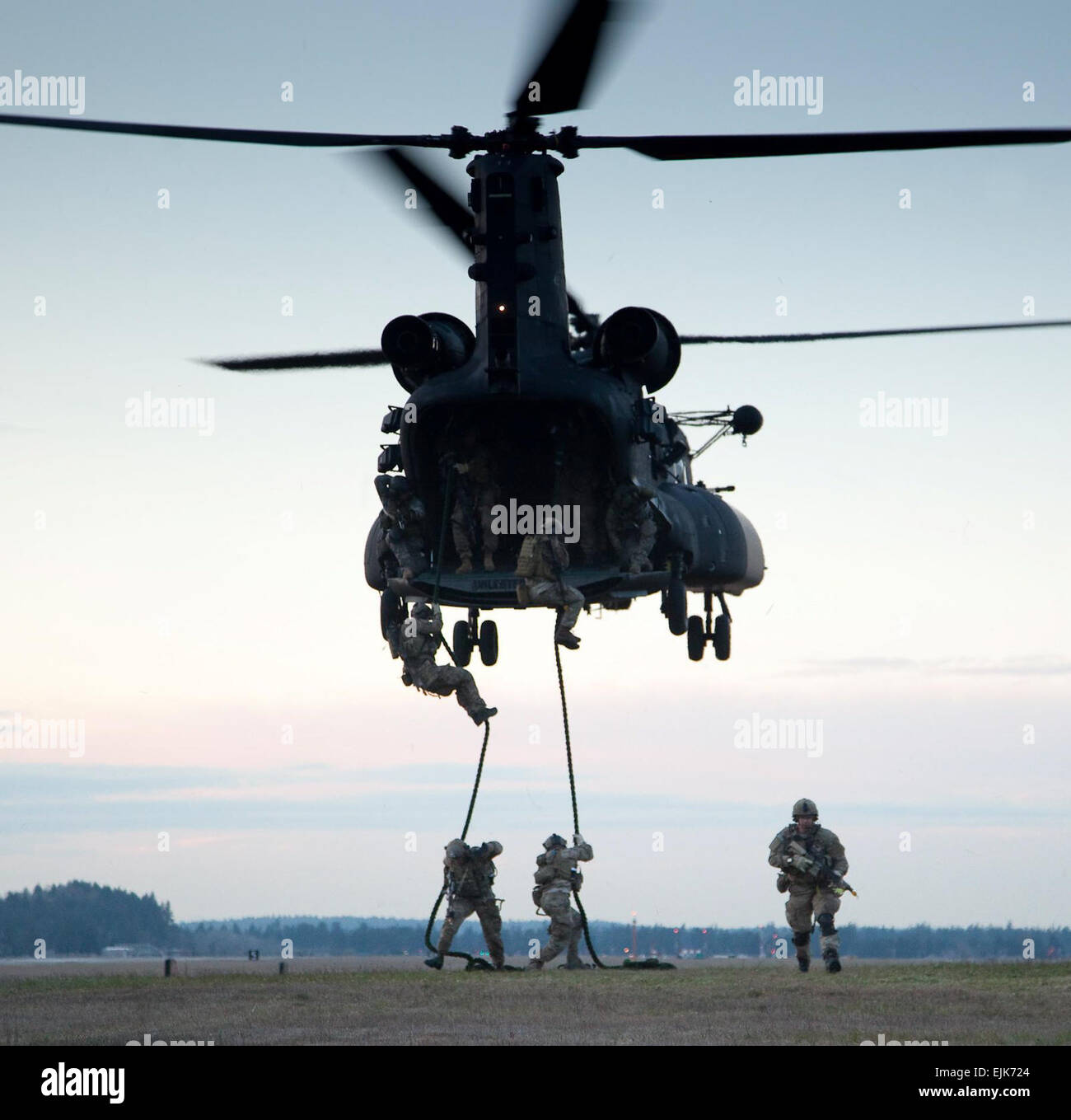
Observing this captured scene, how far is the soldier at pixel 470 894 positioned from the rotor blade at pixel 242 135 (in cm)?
840

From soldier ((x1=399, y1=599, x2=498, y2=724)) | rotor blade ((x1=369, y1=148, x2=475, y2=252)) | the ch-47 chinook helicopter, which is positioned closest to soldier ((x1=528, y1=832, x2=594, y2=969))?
soldier ((x1=399, y1=599, x2=498, y2=724))

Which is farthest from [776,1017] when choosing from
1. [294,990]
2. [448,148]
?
[448,148]

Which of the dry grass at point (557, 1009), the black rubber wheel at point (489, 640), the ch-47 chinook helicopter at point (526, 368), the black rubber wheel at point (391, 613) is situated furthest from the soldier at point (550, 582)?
the dry grass at point (557, 1009)

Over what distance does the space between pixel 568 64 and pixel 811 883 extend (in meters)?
9.73

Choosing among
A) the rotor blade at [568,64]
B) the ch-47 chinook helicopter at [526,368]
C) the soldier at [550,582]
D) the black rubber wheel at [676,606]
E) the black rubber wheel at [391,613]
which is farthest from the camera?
the black rubber wheel at [676,606]

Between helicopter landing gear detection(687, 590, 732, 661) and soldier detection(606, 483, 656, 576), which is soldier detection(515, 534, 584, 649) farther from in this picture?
helicopter landing gear detection(687, 590, 732, 661)

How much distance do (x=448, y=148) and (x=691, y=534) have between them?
6680mm

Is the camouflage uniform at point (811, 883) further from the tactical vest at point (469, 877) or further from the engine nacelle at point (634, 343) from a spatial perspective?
the engine nacelle at point (634, 343)

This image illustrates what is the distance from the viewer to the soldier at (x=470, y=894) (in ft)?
66.5

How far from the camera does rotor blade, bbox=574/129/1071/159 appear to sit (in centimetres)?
1591
